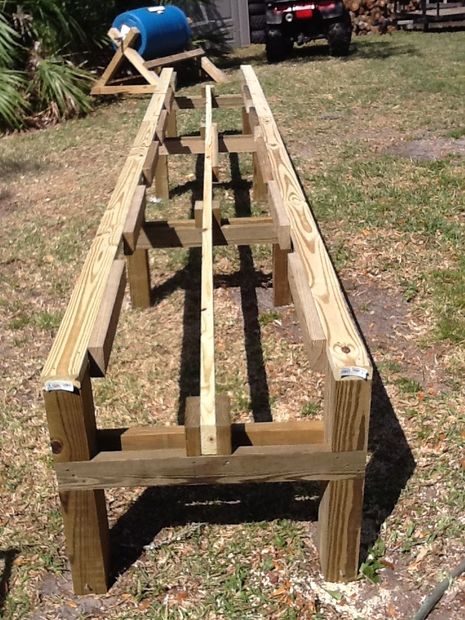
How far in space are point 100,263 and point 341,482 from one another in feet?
4.01

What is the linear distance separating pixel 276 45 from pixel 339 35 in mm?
1052

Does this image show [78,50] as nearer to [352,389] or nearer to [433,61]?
[433,61]

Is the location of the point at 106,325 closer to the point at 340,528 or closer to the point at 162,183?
the point at 340,528

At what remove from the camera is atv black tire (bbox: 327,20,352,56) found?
38.9ft

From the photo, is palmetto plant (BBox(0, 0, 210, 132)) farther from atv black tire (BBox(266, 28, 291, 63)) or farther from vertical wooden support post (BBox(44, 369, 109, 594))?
vertical wooden support post (BBox(44, 369, 109, 594))

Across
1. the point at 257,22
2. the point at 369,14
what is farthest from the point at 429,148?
the point at 369,14

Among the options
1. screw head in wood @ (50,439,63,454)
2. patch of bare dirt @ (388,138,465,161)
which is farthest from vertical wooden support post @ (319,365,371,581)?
patch of bare dirt @ (388,138,465,161)

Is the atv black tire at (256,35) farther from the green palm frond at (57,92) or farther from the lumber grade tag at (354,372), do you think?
the lumber grade tag at (354,372)

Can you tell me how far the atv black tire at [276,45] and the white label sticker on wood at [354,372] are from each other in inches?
426

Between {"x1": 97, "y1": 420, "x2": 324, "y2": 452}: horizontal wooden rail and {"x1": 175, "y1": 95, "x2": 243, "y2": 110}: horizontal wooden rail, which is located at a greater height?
{"x1": 175, "y1": 95, "x2": 243, "y2": 110}: horizontal wooden rail

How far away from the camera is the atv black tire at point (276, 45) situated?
11.8m

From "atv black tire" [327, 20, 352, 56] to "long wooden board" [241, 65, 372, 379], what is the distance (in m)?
8.66

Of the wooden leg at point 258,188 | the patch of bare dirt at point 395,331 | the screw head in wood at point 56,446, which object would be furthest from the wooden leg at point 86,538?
the wooden leg at point 258,188

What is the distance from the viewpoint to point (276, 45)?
11938mm
